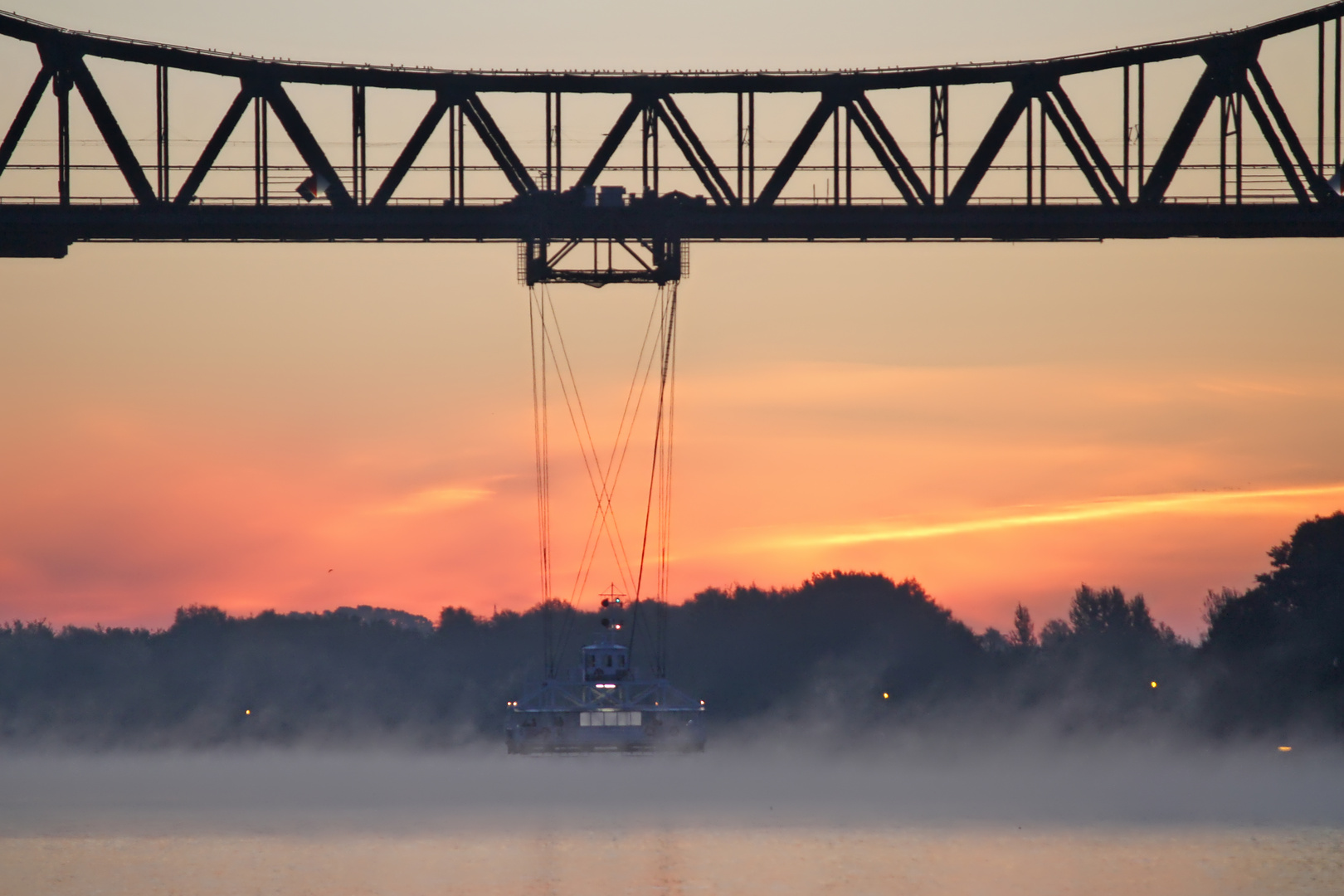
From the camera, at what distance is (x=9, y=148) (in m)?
59.7

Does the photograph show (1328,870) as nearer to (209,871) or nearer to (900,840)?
(900,840)

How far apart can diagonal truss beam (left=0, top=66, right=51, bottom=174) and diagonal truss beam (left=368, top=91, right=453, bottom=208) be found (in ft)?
37.3

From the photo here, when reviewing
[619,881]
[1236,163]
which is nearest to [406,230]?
[1236,163]

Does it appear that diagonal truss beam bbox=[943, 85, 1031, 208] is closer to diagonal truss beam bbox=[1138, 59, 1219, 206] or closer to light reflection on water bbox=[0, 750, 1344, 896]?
diagonal truss beam bbox=[1138, 59, 1219, 206]

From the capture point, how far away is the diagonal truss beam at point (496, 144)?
6300cm

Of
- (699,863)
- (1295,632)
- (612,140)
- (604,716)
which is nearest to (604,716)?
(604,716)

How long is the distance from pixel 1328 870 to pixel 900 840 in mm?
38907

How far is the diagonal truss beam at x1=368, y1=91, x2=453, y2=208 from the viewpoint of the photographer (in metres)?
62.1

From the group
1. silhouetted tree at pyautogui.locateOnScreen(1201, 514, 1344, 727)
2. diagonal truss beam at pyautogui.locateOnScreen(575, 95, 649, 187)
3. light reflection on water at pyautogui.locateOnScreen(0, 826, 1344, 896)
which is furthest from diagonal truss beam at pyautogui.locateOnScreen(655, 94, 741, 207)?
silhouetted tree at pyautogui.locateOnScreen(1201, 514, 1344, 727)

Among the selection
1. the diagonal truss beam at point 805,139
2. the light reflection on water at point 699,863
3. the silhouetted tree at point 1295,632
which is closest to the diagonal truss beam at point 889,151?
the diagonal truss beam at point 805,139

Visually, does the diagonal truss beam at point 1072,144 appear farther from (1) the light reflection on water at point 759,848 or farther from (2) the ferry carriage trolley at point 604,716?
(1) the light reflection on water at point 759,848

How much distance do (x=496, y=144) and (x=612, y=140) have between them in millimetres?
3966

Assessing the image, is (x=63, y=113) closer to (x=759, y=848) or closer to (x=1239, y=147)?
(x=1239, y=147)

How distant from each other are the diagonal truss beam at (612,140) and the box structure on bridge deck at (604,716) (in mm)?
19460
